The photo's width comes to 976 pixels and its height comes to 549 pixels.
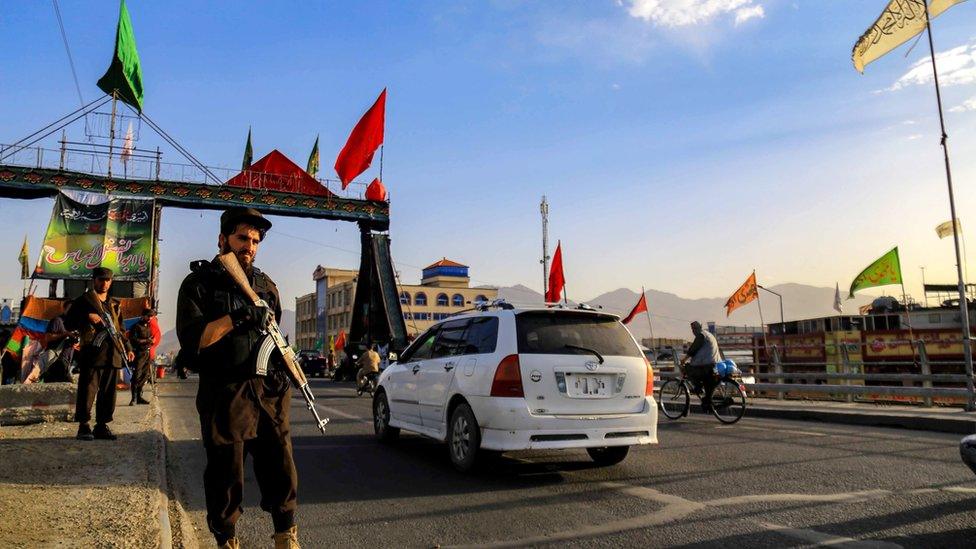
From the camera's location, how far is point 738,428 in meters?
9.89

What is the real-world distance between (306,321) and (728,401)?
106392 millimetres

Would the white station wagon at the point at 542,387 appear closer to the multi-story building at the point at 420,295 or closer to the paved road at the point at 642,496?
the paved road at the point at 642,496

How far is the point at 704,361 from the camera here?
1104cm

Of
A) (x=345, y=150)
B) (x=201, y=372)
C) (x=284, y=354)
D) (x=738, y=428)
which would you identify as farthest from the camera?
(x=345, y=150)

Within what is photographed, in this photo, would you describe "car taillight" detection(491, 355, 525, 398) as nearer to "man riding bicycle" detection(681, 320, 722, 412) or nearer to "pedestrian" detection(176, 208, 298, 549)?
"pedestrian" detection(176, 208, 298, 549)

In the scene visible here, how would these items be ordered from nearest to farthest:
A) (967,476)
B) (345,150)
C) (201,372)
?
1. (201,372)
2. (967,476)
3. (345,150)

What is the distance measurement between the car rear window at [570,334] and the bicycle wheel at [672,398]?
5.36 m

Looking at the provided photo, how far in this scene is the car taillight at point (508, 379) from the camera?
5.98m

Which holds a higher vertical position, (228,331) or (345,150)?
(345,150)

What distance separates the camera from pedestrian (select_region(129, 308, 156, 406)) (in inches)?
482

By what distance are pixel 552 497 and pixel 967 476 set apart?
12.4 feet

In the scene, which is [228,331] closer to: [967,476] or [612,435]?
[612,435]

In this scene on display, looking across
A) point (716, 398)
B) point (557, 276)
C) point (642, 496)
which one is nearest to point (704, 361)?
point (716, 398)

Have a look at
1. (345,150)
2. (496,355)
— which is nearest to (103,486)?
(496,355)
